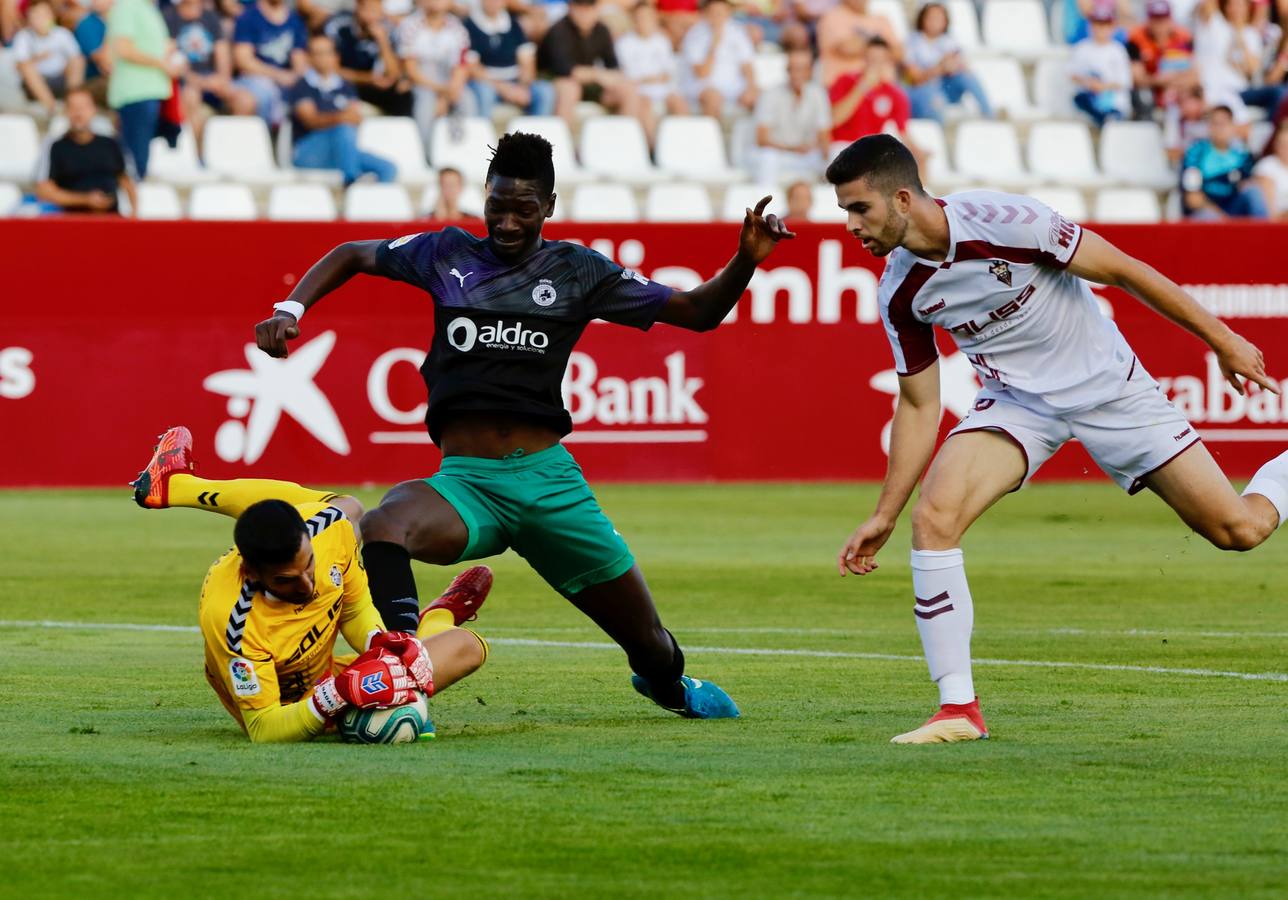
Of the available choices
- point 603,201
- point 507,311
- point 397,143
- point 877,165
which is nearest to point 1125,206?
point 603,201

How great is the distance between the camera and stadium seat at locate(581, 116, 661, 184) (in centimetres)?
2292

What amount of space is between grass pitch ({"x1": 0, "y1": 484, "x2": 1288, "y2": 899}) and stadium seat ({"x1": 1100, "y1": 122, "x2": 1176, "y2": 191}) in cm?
1204

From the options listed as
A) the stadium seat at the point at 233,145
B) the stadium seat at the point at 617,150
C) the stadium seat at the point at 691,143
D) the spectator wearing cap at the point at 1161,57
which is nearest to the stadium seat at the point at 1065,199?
the spectator wearing cap at the point at 1161,57

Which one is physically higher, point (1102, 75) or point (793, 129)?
point (1102, 75)

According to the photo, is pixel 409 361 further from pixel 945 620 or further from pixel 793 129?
pixel 945 620

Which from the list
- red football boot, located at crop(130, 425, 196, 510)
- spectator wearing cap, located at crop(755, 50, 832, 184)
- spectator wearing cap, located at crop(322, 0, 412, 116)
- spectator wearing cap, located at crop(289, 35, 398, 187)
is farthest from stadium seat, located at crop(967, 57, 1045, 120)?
red football boot, located at crop(130, 425, 196, 510)

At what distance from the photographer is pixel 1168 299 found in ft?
25.5

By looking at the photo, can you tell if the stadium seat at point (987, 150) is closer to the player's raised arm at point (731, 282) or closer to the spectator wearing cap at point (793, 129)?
the spectator wearing cap at point (793, 129)

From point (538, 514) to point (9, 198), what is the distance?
13.7 m

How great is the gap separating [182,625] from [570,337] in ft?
13.6

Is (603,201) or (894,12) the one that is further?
(894,12)

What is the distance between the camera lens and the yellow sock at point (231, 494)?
8141 mm

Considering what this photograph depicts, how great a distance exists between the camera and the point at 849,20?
76.0 ft

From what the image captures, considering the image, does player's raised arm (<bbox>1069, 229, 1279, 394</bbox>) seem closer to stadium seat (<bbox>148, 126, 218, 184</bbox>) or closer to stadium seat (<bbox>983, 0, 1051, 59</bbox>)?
stadium seat (<bbox>148, 126, 218, 184</bbox>)
